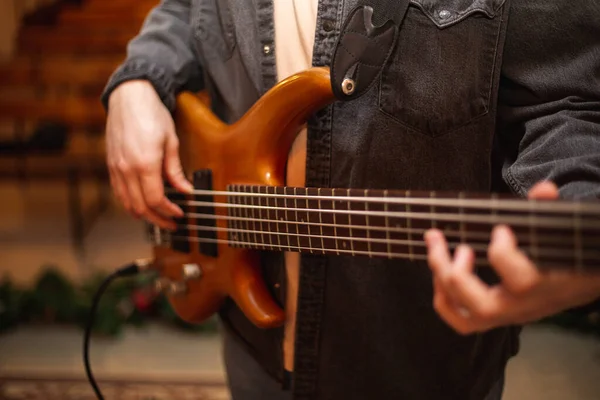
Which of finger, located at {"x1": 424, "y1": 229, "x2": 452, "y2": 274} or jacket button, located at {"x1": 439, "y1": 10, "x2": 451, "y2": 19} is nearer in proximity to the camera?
finger, located at {"x1": 424, "y1": 229, "x2": 452, "y2": 274}

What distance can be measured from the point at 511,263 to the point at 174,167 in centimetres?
59

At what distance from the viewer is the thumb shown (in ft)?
3.01

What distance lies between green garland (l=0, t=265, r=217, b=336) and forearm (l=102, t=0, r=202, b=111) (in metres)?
1.50

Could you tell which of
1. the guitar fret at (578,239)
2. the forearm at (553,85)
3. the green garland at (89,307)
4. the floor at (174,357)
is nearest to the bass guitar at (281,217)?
the guitar fret at (578,239)

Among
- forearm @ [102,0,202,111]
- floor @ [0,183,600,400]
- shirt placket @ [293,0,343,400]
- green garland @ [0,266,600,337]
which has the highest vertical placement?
forearm @ [102,0,202,111]

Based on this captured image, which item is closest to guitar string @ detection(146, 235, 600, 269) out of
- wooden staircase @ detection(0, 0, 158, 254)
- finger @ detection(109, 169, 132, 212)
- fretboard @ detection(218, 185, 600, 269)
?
fretboard @ detection(218, 185, 600, 269)

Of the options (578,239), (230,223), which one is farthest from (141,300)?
(578,239)

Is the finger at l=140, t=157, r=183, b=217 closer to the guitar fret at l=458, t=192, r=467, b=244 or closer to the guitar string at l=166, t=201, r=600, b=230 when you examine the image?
the guitar string at l=166, t=201, r=600, b=230

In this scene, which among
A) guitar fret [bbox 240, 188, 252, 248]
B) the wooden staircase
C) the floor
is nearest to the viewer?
guitar fret [bbox 240, 188, 252, 248]

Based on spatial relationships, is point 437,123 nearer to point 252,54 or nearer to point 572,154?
point 572,154

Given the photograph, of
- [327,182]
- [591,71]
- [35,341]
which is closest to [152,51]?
[327,182]

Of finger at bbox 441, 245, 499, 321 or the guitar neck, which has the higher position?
the guitar neck

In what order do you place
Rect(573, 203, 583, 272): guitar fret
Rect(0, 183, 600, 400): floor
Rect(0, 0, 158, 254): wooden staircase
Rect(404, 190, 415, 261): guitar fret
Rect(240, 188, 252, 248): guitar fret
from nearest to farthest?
Rect(573, 203, 583, 272): guitar fret, Rect(404, 190, 415, 261): guitar fret, Rect(240, 188, 252, 248): guitar fret, Rect(0, 183, 600, 400): floor, Rect(0, 0, 158, 254): wooden staircase

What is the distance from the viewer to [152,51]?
96cm
